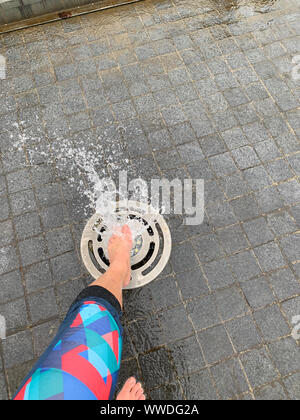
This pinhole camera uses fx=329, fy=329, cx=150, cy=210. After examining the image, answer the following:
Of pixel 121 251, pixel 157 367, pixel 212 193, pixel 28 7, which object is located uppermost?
pixel 28 7

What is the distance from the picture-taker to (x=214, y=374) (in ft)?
9.96

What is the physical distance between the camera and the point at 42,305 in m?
3.31

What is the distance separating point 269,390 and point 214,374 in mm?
507

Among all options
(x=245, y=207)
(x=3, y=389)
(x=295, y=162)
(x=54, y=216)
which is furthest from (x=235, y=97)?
(x=3, y=389)

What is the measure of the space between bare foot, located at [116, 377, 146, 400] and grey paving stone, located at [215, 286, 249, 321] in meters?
1.03

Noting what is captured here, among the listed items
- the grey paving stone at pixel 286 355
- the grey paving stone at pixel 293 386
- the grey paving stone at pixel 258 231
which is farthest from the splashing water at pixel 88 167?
the grey paving stone at pixel 293 386

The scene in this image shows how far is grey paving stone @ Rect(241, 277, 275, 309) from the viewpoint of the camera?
10.8ft

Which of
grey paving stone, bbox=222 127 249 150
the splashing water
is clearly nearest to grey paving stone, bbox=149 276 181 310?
the splashing water

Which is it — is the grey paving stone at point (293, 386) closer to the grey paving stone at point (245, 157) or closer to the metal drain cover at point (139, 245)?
the metal drain cover at point (139, 245)

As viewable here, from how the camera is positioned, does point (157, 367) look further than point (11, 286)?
No

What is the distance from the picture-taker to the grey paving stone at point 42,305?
327 centimetres

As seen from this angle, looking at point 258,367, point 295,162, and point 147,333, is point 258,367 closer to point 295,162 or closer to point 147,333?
point 147,333

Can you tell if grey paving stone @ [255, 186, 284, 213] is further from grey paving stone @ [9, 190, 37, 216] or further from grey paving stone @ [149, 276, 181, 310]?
grey paving stone @ [9, 190, 37, 216]

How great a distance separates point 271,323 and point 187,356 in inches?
34.7
